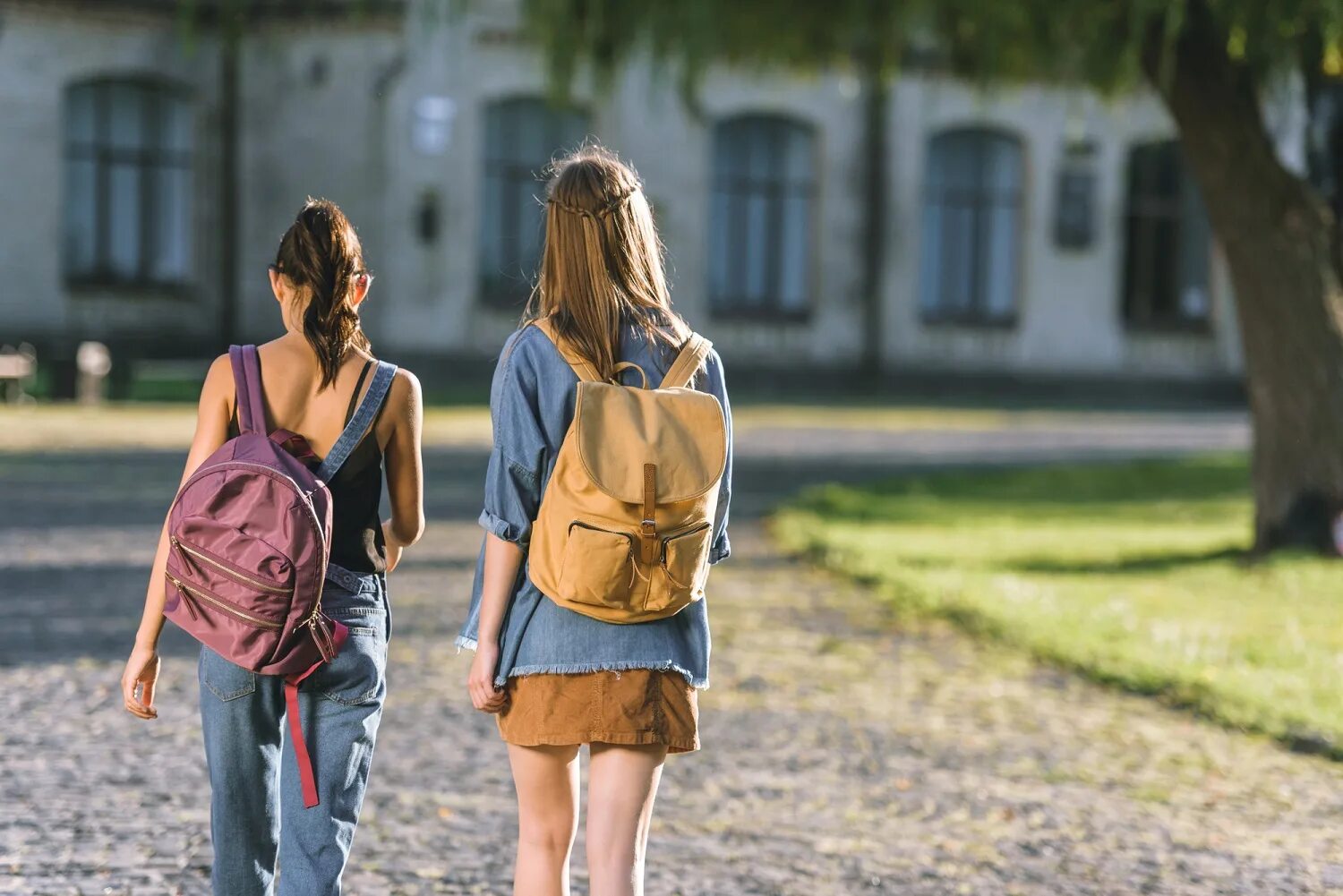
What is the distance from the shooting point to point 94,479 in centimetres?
1371

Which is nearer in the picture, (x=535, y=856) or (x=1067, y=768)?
(x=535, y=856)

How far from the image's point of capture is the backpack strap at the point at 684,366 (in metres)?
3.19

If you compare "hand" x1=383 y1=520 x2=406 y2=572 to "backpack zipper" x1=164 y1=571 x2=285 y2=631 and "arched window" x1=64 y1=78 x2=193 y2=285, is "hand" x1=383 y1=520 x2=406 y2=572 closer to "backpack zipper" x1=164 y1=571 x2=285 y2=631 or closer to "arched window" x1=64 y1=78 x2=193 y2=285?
"backpack zipper" x1=164 y1=571 x2=285 y2=631

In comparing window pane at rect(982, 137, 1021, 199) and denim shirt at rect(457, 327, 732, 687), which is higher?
window pane at rect(982, 137, 1021, 199)

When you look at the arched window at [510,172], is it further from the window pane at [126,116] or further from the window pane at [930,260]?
the window pane at [930,260]

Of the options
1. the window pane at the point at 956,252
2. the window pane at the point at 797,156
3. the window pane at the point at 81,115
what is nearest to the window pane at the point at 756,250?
the window pane at the point at 797,156

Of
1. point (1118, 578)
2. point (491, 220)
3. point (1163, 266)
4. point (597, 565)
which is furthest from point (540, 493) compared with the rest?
point (1163, 266)

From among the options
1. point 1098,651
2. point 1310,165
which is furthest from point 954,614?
point 1310,165

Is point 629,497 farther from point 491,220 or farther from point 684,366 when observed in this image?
point 491,220

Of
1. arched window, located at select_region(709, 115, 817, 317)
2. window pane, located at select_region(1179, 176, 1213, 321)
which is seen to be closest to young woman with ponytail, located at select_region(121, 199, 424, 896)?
arched window, located at select_region(709, 115, 817, 317)

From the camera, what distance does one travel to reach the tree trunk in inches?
412

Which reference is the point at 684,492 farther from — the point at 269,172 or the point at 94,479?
the point at 269,172

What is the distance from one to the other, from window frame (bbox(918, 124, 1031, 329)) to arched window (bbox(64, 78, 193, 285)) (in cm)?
1033

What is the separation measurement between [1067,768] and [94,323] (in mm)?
20322
